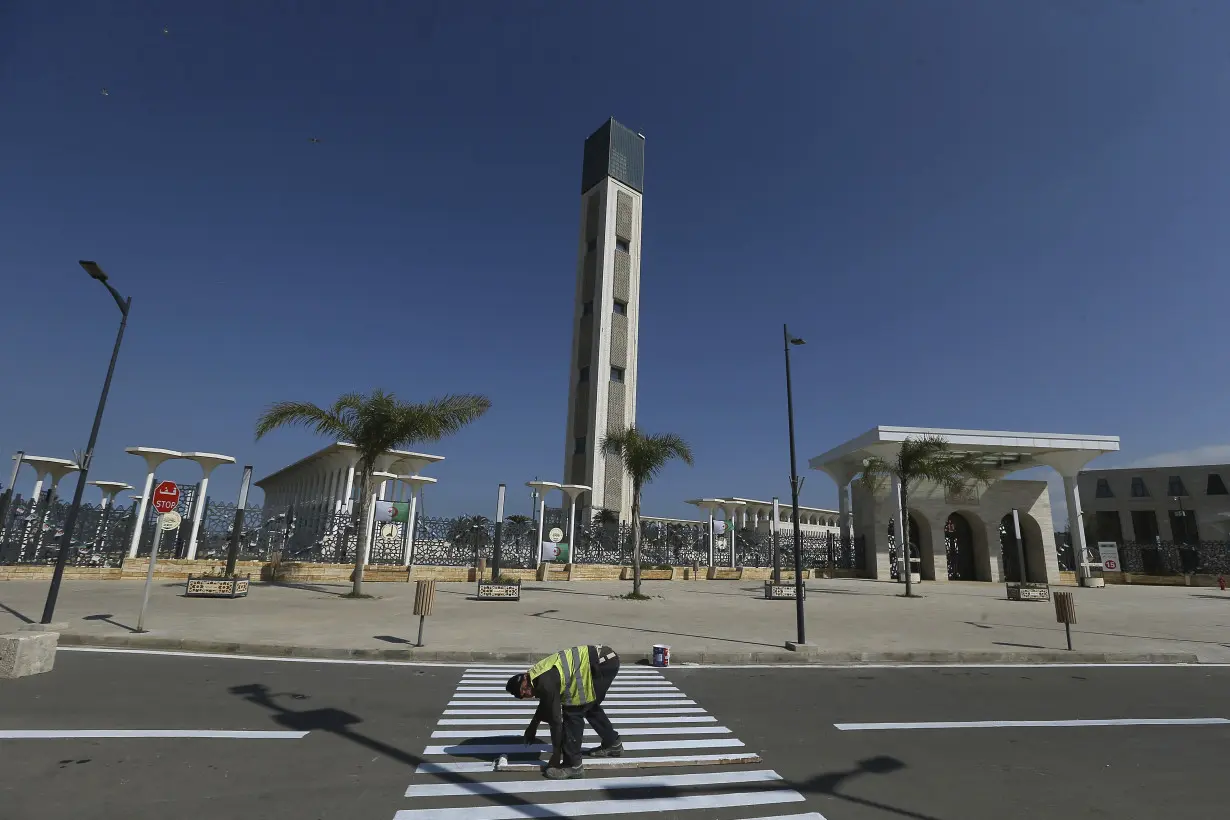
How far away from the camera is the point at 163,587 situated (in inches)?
765

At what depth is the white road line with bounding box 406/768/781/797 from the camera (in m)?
4.59

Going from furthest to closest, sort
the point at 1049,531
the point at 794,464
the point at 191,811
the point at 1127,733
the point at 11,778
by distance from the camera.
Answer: the point at 1049,531
the point at 794,464
the point at 1127,733
the point at 11,778
the point at 191,811

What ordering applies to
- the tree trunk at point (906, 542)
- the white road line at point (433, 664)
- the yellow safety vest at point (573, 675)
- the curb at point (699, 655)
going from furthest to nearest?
the tree trunk at point (906, 542)
the curb at point (699, 655)
the white road line at point (433, 664)
the yellow safety vest at point (573, 675)

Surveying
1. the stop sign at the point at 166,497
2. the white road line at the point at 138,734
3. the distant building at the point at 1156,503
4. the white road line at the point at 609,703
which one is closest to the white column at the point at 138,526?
the stop sign at the point at 166,497

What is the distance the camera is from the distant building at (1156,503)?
54656 millimetres

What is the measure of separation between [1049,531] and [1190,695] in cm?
3462

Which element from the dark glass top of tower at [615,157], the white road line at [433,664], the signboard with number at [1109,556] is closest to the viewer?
the white road line at [433,664]

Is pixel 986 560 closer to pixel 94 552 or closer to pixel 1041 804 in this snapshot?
pixel 1041 804

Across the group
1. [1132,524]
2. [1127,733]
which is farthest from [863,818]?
[1132,524]

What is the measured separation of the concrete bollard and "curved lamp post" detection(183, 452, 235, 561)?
18.4 m

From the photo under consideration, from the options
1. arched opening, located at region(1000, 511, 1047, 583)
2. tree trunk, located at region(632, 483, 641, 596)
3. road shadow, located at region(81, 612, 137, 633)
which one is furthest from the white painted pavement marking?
arched opening, located at region(1000, 511, 1047, 583)

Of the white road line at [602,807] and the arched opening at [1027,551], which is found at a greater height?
the arched opening at [1027,551]

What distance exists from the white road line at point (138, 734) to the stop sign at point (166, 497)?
7.00 meters

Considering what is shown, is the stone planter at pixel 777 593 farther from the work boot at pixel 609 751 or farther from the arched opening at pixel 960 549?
the arched opening at pixel 960 549
